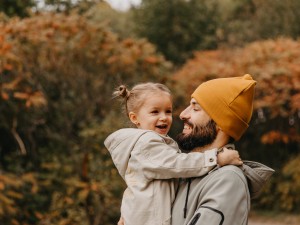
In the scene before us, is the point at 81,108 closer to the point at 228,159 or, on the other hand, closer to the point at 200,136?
the point at 200,136

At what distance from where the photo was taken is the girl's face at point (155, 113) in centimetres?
294

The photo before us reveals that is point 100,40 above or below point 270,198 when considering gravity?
above

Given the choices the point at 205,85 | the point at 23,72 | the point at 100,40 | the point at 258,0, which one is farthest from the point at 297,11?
the point at 205,85

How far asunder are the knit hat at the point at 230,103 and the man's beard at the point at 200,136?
0.05 meters

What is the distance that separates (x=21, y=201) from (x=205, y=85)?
604 centimetres

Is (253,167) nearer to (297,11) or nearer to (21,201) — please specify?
(21,201)

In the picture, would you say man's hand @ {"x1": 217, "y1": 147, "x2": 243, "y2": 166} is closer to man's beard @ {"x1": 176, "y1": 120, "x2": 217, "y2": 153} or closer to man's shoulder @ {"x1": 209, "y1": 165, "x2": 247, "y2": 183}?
man's shoulder @ {"x1": 209, "y1": 165, "x2": 247, "y2": 183}

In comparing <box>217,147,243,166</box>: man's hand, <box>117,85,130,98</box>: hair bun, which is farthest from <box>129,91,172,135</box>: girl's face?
<box>217,147,243,166</box>: man's hand

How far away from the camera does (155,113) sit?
9.73ft

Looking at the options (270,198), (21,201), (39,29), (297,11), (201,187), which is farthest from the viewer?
(297,11)

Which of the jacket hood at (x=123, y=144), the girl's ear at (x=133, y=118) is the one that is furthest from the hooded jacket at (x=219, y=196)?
the girl's ear at (x=133, y=118)

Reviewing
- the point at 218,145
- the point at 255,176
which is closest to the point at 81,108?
the point at 218,145

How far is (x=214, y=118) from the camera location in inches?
101

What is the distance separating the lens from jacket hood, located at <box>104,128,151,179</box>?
2686mm
